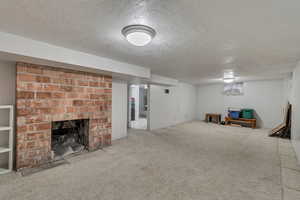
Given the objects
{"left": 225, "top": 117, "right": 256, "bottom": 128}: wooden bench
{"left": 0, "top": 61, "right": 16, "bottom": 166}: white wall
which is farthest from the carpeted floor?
{"left": 225, "top": 117, "right": 256, "bottom": 128}: wooden bench

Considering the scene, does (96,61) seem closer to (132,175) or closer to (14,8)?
(14,8)

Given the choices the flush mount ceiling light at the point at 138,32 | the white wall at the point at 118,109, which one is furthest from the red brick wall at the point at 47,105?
the flush mount ceiling light at the point at 138,32

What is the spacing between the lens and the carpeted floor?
194cm

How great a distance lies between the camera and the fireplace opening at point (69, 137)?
10.9ft

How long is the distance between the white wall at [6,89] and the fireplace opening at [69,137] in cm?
84

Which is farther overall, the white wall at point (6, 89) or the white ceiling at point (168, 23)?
the white wall at point (6, 89)

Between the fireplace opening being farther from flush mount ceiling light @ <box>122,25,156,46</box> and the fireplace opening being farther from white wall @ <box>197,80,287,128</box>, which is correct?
white wall @ <box>197,80,287,128</box>

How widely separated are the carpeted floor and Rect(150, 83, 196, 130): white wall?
2.61 meters

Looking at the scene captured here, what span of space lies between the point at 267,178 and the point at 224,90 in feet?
20.1

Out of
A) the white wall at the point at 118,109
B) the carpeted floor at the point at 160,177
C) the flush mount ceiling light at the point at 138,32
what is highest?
the flush mount ceiling light at the point at 138,32

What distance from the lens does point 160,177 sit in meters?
2.36

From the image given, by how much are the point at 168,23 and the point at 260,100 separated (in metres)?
7.27

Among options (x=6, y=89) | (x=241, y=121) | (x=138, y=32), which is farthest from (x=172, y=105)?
(x=6, y=89)

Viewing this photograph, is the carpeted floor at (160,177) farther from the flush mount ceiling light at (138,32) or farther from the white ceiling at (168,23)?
the white ceiling at (168,23)
